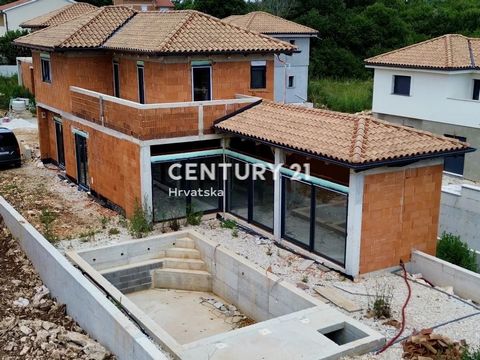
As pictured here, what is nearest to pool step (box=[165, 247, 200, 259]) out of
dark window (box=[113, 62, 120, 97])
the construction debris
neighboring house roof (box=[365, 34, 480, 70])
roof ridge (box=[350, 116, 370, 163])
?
roof ridge (box=[350, 116, 370, 163])

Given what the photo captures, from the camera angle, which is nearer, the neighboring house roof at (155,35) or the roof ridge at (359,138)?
the roof ridge at (359,138)

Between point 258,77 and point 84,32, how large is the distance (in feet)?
21.5

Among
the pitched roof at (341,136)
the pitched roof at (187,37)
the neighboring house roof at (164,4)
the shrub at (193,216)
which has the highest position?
the neighboring house roof at (164,4)

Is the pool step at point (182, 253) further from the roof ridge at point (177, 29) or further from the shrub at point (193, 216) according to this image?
the roof ridge at point (177, 29)

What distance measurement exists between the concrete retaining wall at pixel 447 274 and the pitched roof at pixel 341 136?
2.69 meters

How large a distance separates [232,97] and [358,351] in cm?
1161

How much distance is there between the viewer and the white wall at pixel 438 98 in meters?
27.7

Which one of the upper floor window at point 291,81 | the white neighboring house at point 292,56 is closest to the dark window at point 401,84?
the white neighboring house at point 292,56

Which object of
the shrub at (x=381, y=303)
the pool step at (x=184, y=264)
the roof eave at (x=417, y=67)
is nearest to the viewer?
the shrub at (x=381, y=303)

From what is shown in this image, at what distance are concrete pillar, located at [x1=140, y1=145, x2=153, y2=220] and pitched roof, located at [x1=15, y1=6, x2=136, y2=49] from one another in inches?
224

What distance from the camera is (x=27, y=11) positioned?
61781 millimetres

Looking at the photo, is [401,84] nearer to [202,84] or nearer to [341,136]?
[202,84]

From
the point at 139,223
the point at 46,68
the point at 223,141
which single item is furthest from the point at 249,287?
the point at 46,68

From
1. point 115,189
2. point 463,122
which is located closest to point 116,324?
point 115,189
